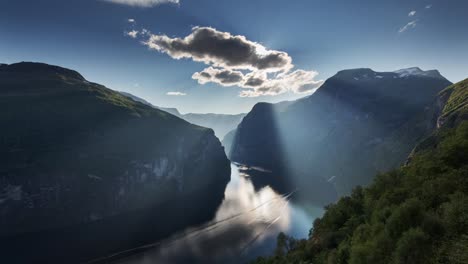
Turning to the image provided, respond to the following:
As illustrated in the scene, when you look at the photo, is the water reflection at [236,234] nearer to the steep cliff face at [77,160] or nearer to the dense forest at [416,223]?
the steep cliff face at [77,160]

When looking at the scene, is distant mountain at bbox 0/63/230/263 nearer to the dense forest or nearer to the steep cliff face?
the steep cliff face

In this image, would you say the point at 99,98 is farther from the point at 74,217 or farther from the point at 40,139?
the point at 74,217

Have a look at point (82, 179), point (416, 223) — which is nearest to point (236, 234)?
point (82, 179)

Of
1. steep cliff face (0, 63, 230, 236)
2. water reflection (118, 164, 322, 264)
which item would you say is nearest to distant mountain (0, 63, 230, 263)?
steep cliff face (0, 63, 230, 236)

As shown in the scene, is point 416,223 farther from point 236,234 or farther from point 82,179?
point 82,179

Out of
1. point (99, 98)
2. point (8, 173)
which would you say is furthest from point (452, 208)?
point (99, 98)
